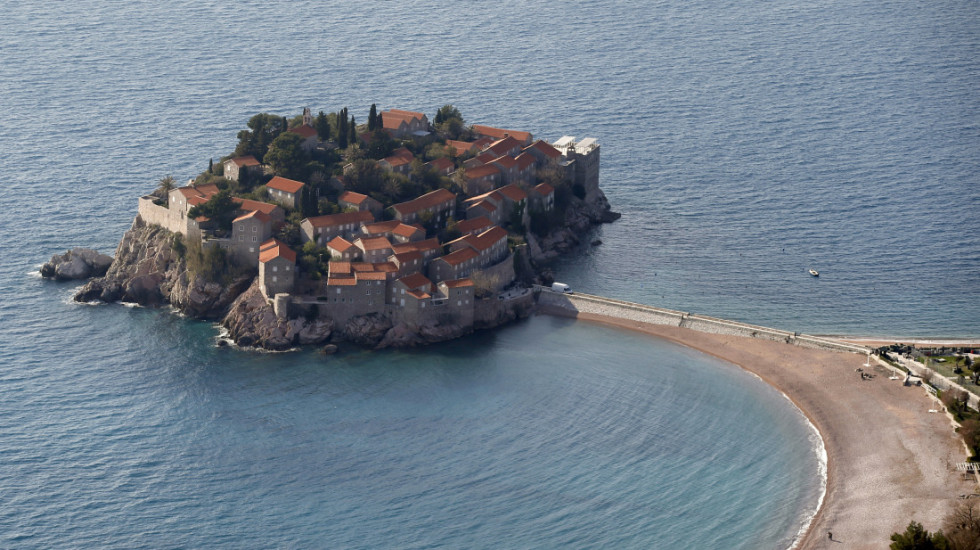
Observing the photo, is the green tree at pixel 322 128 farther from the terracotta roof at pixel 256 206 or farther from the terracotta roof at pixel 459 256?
the terracotta roof at pixel 459 256

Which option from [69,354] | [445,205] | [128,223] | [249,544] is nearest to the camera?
[249,544]

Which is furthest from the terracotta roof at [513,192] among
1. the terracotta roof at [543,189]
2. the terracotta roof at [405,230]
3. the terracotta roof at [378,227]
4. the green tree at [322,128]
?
the green tree at [322,128]

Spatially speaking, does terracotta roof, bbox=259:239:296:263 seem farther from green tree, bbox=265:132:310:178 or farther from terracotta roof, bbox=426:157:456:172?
terracotta roof, bbox=426:157:456:172

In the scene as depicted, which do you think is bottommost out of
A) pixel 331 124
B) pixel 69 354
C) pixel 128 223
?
pixel 69 354

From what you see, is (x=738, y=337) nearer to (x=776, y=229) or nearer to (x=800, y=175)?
(x=776, y=229)

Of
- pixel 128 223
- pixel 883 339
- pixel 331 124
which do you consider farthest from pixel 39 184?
pixel 883 339

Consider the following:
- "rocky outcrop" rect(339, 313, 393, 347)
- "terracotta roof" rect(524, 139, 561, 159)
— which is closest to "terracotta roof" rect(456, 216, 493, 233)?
"rocky outcrop" rect(339, 313, 393, 347)

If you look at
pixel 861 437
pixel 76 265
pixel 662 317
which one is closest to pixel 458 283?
pixel 662 317
